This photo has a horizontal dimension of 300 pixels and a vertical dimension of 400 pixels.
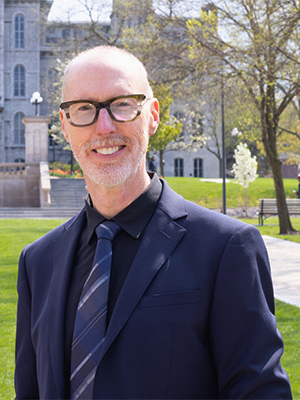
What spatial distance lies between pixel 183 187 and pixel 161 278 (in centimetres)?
3264

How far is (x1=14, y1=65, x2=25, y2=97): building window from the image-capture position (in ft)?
166

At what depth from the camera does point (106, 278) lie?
1732 millimetres

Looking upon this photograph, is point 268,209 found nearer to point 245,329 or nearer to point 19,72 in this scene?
point 245,329

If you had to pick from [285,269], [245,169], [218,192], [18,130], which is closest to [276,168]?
[285,269]

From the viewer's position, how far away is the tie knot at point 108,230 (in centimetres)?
183

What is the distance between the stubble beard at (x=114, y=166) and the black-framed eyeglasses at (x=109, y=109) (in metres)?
0.08

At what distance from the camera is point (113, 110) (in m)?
1.87

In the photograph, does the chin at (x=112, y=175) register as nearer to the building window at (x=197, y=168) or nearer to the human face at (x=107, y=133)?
the human face at (x=107, y=133)

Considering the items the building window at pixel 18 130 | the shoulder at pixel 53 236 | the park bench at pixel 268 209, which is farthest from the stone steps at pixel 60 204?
the building window at pixel 18 130

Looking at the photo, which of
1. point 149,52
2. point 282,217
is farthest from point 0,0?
point 282,217

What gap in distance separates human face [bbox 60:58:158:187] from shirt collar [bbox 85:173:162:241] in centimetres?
8

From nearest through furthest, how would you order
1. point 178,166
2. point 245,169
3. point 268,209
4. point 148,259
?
point 148,259, point 268,209, point 245,169, point 178,166

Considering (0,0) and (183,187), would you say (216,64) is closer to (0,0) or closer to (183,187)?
(183,187)

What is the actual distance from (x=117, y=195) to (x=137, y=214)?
0.12 metres
